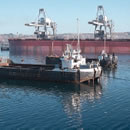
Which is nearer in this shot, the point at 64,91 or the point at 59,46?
the point at 64,91

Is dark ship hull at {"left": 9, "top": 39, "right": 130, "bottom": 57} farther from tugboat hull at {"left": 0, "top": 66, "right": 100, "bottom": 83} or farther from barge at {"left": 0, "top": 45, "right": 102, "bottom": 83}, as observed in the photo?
barge at {"left": 0, "top": 45, "right": 102, "bottom": 83}

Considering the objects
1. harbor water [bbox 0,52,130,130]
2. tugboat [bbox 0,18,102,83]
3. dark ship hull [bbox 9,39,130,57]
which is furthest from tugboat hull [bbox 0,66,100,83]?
dark ship hull [bbox 9,39,130,57]

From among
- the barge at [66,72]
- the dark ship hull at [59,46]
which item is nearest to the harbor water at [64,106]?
the barge at [66,72]

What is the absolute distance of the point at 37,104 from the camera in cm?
2908

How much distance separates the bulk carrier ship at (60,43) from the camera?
10694 cm

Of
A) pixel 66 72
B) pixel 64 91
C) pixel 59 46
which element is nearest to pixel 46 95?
pixel 64 91

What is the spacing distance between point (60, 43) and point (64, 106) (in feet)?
291

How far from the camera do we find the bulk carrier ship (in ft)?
351

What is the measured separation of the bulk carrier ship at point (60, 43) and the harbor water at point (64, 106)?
217ft

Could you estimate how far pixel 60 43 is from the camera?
116000 millimetres

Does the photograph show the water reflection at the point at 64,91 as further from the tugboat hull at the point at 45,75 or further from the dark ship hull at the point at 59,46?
the dark ship hull at the point at 59,46

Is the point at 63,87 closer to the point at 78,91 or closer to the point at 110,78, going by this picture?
the point at 78,91

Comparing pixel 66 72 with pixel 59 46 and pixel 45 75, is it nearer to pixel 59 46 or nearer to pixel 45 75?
pixel 45 75

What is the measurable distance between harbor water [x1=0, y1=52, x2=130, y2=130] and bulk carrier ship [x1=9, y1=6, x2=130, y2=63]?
217 feet
